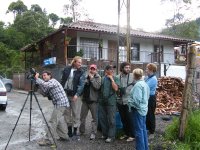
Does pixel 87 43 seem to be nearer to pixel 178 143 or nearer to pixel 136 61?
pixel 136 61

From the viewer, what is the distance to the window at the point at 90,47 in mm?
25234

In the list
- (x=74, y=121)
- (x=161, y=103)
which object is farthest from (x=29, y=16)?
(x=74, y=121)

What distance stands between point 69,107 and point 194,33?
123 ft

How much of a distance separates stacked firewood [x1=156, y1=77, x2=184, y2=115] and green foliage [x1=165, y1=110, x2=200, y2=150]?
4614 millimetres

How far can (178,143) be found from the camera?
7547 millimetres

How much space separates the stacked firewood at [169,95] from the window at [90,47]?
11387mm

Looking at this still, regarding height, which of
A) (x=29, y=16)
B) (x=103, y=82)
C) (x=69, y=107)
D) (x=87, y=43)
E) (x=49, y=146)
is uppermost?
(x=29, y=16)

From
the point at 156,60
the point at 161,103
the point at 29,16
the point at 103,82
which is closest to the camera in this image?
the point at 103,82

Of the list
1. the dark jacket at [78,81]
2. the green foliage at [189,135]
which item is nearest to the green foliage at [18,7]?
the dark jacket at [78,81]

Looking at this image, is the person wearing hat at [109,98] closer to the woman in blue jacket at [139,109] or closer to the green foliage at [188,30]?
the woman in blue jacket at [139,109]

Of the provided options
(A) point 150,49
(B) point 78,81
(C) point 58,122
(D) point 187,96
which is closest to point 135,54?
(A) point 150,49

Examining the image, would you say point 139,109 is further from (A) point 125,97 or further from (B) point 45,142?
(B) point 45,142

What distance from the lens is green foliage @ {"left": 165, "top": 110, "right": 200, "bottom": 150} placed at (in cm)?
741

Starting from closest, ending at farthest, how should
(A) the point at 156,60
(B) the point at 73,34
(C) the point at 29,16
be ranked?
(B) the point at 73,34
(A) the point at 156,60
(C) the point at 29,16
